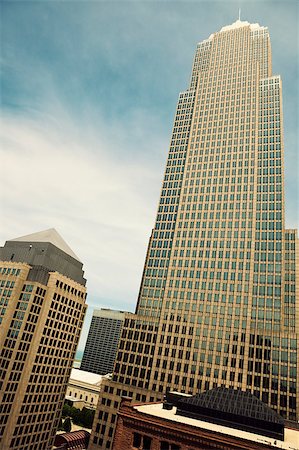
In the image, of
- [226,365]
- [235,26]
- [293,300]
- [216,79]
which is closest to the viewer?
[226,365]

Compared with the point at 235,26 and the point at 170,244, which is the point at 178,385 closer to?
the point at 170,244

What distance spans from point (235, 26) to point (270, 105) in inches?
2299

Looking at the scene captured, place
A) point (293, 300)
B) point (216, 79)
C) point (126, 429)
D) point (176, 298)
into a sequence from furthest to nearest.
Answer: point (216, 79), point (176, 298), point (293, 300), point (126, 429)

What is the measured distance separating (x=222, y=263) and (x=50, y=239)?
69.2m

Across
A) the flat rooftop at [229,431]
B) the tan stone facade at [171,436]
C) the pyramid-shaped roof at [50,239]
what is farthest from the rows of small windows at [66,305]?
the tan stone facade at [171,436]

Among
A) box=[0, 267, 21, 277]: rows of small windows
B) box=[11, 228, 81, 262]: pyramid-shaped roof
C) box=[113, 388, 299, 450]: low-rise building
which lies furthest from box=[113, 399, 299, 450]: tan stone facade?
box=[11, 228, 81, 262]: pyramid-shaped roof

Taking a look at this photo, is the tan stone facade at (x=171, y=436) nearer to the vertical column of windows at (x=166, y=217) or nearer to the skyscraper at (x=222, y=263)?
the skyscraper at (x=222, y=263)

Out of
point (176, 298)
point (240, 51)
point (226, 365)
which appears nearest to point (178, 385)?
point (226, 365)

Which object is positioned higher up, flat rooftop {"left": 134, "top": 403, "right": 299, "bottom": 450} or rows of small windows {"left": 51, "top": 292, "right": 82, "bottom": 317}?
rows of small windows {"left": 51, "top": 292, "right": 82, "bottom": 317}

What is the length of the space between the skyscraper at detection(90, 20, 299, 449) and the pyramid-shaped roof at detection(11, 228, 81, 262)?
3564 centimetres

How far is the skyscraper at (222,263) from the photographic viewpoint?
10594cm

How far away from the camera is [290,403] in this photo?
310 feet

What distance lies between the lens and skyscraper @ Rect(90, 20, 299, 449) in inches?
4171

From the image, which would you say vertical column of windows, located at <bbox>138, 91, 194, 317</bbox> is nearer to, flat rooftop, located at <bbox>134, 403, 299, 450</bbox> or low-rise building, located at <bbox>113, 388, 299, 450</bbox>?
low-rise building, located at <bbox>113, 388, 299, 450</bbox>
